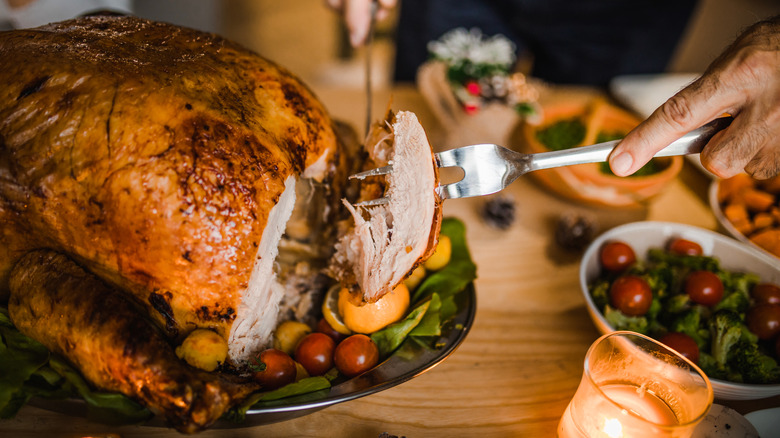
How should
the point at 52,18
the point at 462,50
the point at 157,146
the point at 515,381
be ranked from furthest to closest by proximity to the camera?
the point at 462,50 < the point at 52,18 < the point at 515,381 < the point at 157,146

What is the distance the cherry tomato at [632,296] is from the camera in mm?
1260

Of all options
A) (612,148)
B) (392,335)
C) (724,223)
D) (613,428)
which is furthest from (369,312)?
(724,223)

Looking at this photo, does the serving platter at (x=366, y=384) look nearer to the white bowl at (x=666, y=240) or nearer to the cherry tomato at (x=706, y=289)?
the white bowl at (x=666, y=240)

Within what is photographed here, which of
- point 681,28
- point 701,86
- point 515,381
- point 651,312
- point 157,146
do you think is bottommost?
point 515,381

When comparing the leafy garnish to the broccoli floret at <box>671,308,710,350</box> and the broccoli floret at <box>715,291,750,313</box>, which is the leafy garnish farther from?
the broccoli floret at <box>715,291,750,313</box>

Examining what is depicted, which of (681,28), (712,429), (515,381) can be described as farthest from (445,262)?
(681,28)

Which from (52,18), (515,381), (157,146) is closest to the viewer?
(157,146)

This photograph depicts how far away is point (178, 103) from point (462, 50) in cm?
137

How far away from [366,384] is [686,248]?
106 cm

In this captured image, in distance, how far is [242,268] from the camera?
38.3 inches

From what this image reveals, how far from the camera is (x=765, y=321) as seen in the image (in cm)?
121

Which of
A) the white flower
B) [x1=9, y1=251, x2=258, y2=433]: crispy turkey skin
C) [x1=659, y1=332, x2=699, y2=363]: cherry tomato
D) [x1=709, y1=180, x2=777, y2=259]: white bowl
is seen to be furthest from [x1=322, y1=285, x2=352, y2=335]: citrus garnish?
[x1=709, y1=180, x2=777, y2=259]: white bowl

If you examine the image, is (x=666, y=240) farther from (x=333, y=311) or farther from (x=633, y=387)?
(x=333, y=311)

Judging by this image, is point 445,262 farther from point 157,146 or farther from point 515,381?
point 157,146
